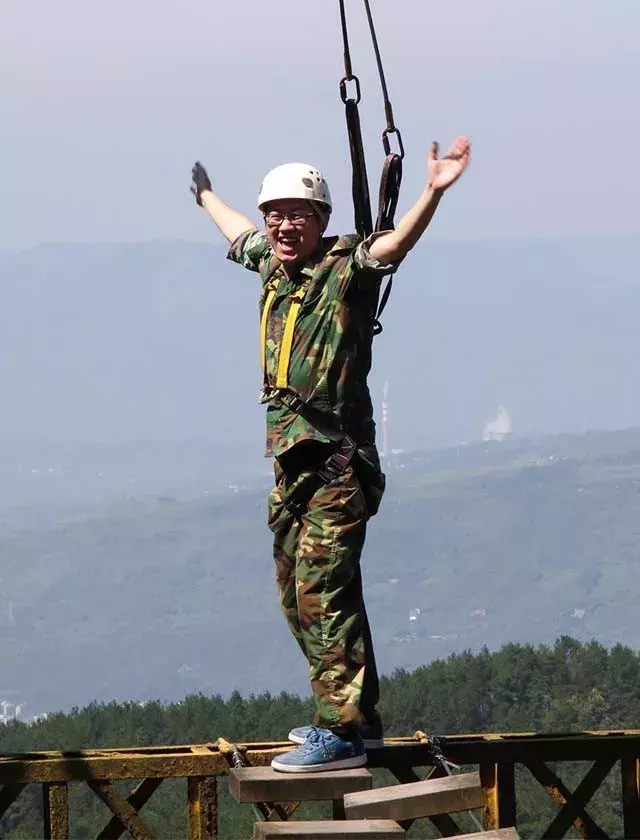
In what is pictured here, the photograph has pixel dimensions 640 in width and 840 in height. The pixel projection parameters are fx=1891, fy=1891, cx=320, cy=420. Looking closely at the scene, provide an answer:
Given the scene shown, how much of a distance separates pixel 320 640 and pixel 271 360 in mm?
1464

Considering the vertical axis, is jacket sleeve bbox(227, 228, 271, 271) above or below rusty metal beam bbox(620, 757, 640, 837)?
above

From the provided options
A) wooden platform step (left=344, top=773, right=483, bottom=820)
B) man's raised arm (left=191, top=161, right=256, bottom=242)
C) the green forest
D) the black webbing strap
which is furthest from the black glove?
the green forest

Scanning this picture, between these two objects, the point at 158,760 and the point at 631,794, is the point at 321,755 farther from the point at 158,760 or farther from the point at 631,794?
the point at 631,794

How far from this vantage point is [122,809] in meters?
10.5

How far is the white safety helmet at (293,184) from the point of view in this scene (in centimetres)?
962

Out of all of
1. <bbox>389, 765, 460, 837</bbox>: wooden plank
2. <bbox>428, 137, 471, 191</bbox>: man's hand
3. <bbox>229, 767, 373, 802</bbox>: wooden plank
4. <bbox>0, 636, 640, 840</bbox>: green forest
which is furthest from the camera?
<bbox>0, 636, 640, 840</bbox>: green forest

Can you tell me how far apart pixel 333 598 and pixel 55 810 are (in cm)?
214

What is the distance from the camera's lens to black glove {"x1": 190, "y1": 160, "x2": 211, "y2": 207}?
11.3m

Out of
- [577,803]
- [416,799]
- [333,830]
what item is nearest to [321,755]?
[416,799]

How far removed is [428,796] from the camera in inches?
361

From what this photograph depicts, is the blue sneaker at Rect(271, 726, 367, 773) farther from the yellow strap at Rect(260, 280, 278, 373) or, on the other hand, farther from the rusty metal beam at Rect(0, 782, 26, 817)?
the yellow strap at Rect(260, 280, 278, 373)

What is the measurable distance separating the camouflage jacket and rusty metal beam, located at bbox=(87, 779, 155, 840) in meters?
2.17

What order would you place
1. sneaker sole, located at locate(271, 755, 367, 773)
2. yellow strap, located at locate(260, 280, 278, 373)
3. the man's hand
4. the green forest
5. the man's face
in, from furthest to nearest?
1. the green forest
2. yellow strap, located at locate(260, 280, 278, 373)
3. the man's face
4. sneaker sole, located at locate(271, 755, 367, 773)
5. the man's hand

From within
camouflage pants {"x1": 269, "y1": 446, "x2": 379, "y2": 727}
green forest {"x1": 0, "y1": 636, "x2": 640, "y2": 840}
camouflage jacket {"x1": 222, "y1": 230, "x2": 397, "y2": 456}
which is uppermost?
camouflage jacket {"x1": 222, "y1": 230, "x2": 397, "y2": 456}
